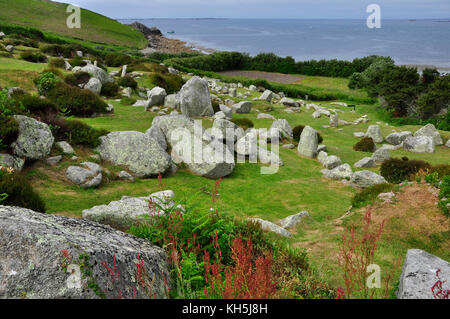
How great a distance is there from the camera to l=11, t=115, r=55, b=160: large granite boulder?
46.8ft

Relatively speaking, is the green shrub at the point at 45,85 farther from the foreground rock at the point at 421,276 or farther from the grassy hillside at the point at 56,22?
the grassy hillside at the point at 56,22

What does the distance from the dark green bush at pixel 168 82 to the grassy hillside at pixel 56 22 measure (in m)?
77.8

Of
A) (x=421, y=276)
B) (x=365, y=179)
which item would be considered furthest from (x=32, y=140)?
(x=365, y=179)

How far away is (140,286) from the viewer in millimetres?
5602

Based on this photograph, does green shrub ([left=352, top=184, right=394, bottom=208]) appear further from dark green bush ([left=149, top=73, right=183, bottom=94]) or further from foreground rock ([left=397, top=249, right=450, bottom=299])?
dark green bush ([left=149, top=73, right=183, bottom=94])

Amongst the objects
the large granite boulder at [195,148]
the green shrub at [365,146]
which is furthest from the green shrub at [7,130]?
the green shrub at [365,146]

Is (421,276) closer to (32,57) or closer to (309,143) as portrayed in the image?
(309,143)

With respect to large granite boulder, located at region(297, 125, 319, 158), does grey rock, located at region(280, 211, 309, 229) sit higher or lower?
lower

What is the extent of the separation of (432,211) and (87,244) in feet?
37.6

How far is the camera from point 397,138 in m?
33.2

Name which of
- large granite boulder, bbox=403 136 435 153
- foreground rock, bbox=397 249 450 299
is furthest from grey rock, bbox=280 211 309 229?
large granite boulder, bbox=403 136 435 153

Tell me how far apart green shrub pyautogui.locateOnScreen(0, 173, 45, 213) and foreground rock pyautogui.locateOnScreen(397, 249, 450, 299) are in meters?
9.84
